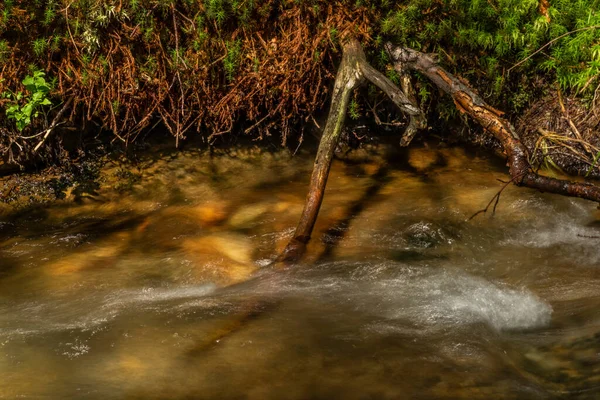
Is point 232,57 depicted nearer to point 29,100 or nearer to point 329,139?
point 329,139

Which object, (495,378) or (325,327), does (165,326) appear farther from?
(495,378)

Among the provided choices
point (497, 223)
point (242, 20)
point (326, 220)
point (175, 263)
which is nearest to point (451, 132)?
point (497, 223)

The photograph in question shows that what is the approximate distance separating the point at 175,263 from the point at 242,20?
220 centimetres

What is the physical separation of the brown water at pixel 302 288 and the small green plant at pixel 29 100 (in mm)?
781

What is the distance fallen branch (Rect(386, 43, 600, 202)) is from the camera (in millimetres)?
3697

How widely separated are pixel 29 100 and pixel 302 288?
2802 mm

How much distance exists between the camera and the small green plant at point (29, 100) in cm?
517

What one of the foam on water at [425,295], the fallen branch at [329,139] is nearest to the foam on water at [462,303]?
the foam on water at [425,295]

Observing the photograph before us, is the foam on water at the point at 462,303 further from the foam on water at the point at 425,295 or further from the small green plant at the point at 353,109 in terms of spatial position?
the small green plant at the point at 353,109

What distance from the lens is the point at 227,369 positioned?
325cm

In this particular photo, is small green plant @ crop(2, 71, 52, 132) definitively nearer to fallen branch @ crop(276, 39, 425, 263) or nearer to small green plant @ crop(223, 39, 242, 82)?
small green plant @ crop(223, 39, 242, 82)

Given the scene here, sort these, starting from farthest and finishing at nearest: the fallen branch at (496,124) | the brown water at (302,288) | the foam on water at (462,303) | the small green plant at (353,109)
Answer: the small green plant at (353,109) < the foam on water at (462,303) < the fallen branch at (496,124) < the brown water at (302,288)

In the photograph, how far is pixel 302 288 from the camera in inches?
164

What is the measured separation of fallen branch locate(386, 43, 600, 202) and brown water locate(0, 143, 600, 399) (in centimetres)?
76
